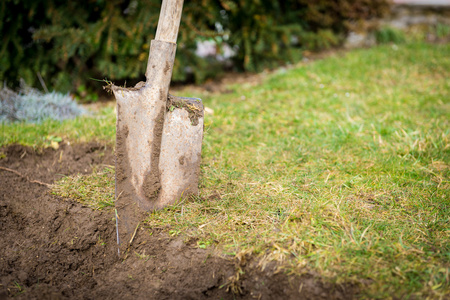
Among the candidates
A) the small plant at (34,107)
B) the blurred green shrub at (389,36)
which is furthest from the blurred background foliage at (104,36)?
the blurred green shrub at (389,36)

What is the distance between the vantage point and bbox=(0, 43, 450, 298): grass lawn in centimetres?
154

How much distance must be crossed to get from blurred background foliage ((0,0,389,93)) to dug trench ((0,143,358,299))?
208cm

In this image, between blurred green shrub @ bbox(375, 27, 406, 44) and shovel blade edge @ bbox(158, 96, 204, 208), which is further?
blurred green shrub @ bbox(375, 27, 406, 44)

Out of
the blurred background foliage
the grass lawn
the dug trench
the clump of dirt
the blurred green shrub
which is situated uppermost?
the blurred green shrub

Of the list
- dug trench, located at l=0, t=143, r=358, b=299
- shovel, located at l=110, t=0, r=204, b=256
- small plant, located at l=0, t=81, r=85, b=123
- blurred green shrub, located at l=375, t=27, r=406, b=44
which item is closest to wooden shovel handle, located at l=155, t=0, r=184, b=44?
shovel, located at l=110, t=0, r=204, b=256

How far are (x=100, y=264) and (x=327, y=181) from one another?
1.47 metres

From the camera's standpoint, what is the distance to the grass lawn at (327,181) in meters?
1.54

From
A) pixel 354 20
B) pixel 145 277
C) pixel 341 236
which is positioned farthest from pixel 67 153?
pixel 354 20

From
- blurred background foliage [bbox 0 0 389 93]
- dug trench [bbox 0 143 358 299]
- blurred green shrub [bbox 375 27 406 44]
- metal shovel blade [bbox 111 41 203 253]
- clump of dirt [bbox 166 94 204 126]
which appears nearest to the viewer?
dug trench [bbox 0 143 358 299]

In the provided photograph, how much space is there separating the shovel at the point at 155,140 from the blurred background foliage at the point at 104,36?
1987mm

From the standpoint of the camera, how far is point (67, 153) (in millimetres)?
2590

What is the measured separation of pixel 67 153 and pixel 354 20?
4.98m

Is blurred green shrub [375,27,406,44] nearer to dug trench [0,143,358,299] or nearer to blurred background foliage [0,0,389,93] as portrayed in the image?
blurred background foliage [0,0,389,93]

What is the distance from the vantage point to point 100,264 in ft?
5.93
